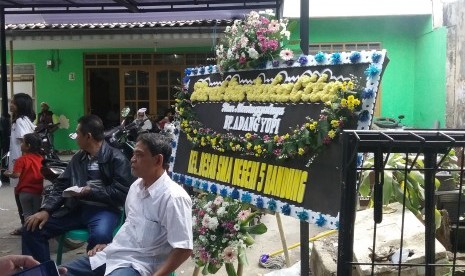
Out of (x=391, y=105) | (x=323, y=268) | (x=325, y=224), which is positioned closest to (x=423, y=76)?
(x=391, y=105)

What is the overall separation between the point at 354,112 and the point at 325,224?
0.61m

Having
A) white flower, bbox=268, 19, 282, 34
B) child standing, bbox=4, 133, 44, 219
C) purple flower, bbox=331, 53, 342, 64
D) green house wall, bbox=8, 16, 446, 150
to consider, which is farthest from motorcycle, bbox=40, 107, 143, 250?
green house wall, bbox=8, 16, 446, 150

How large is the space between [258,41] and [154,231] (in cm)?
141

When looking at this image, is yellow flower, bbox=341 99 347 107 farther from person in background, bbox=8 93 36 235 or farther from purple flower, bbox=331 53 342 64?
person in background, bbox=8 93 36 235

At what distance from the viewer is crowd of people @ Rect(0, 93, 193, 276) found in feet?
8.64

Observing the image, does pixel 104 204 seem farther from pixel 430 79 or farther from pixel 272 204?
pixel 430 79

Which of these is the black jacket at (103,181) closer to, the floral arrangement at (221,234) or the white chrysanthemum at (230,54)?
the floral arrangement at (221,234)

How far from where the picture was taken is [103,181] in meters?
3.85


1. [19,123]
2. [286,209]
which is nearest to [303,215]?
[286,209]

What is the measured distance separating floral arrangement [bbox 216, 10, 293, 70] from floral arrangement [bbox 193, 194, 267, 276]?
0.99 m

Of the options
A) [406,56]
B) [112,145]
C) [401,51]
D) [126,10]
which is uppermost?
[126,10]

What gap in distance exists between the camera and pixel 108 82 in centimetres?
1203

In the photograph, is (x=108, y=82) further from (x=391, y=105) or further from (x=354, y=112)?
(x=354, y=112)

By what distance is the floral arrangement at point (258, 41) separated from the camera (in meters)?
3.27
